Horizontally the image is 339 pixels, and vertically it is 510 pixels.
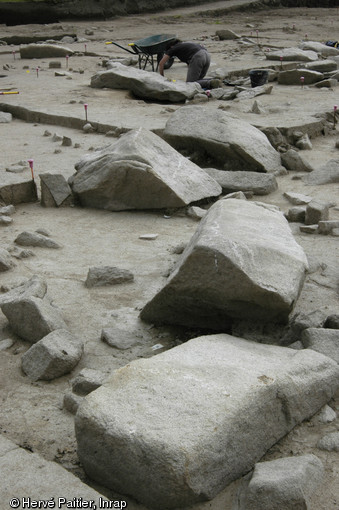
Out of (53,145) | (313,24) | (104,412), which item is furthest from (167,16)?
(104,412)

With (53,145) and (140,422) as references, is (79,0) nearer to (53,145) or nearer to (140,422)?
(53,145)

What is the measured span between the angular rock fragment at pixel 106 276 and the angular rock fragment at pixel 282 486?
5.80 ft

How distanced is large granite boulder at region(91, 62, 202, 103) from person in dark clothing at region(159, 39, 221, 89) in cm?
65

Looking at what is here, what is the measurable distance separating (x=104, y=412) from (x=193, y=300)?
0.99 meters

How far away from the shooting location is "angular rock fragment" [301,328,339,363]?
8.91ft

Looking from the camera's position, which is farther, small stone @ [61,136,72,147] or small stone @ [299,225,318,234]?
small stone @ [61,136,72,147]

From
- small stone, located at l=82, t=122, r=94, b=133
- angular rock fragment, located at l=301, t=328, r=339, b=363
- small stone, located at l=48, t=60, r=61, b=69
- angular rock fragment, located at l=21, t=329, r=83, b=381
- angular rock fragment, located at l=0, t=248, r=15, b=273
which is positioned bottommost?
small stone, located at l=48, t=60, r=61, b=69

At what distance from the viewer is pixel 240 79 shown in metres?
10.9

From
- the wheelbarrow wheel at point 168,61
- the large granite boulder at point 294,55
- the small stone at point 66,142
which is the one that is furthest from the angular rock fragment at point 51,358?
the large granite boulder at point 294,55

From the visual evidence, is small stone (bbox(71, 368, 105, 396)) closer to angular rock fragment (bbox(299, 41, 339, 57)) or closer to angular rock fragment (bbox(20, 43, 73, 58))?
angular rock fragment (bbox(299, 41, 339, 57))

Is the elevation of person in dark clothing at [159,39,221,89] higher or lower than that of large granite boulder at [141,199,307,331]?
lower

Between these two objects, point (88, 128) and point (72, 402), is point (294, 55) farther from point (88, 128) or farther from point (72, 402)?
point (72, 402)

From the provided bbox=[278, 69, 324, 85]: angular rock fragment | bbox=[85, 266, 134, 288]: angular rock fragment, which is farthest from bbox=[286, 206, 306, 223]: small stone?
bbox=[278, 69, 324, 85]: angular rock fragment

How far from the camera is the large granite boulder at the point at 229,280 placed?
2803 mm
